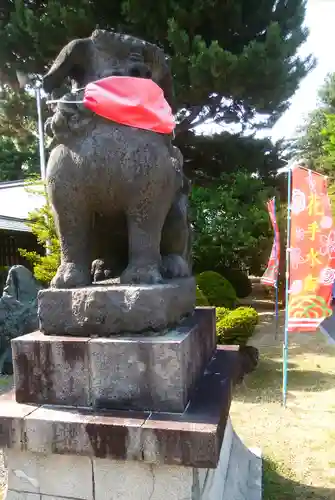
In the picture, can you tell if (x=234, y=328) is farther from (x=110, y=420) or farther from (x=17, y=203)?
(x=17, y=203)

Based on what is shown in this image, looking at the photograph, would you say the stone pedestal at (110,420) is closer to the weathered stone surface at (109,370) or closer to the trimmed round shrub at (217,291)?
the weathered stone surface at (109,370)

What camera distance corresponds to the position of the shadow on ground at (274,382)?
4418 millimetres

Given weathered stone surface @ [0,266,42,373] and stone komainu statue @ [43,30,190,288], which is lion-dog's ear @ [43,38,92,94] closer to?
stone komainu statue @ [43,30,190,288]

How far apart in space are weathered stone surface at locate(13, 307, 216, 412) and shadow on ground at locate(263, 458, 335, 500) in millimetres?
1349

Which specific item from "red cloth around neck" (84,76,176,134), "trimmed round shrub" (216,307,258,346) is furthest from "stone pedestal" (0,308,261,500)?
"trimmed round shrub" (216,307,258,346)

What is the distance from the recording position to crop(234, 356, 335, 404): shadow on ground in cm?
442

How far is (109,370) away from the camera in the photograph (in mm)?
1510

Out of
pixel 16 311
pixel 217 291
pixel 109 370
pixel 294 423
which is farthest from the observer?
pixel 217 291

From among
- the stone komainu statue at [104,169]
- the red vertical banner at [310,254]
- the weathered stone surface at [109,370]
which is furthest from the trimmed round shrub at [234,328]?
the weathered stone surface at [109,370]

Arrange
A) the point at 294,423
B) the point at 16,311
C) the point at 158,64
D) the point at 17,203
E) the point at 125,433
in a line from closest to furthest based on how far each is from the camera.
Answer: the point at 125,433 → the point at 158,64 → the point at 294,423 → the point at 16,311 → the point at 17,203

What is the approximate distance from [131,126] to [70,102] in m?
0.26

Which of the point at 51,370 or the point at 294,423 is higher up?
the point at 51,370

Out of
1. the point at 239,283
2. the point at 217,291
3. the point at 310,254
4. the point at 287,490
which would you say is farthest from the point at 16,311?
the point at 239,283

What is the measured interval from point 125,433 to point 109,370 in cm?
23
